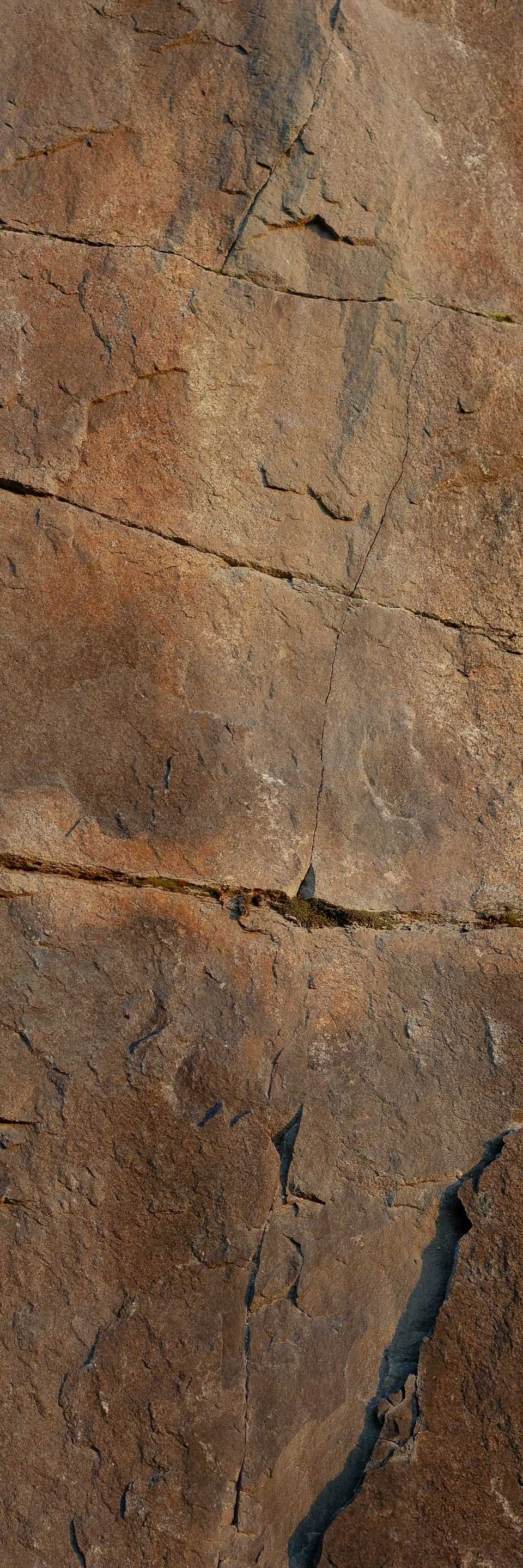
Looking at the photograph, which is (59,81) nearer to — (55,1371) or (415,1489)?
(55,1371)

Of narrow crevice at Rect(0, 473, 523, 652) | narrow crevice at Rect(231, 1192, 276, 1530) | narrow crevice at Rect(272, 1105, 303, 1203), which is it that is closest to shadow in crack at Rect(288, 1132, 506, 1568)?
narrow crevice at Rect(231, 1192, 276, 1530)

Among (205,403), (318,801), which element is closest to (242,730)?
(318,801)

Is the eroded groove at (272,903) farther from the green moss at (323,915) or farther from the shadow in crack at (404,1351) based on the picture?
the shadow in crack at (404,1351)

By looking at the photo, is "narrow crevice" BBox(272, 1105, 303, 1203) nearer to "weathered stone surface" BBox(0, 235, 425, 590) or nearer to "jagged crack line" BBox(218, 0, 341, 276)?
"weathered stone surface" BBox(0, 235, 425, 590)

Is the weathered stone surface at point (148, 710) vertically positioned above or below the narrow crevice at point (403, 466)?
below

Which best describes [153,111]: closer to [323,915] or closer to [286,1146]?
[323,915]

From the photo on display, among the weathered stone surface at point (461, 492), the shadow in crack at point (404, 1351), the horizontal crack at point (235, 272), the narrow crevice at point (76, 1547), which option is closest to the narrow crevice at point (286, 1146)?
the shadow in crack at point (404, 1351)

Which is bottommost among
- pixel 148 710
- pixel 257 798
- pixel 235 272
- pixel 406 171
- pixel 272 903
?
pixel 272 903

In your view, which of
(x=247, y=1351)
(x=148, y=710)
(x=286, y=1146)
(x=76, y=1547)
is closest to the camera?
(x=76, y=1547)
